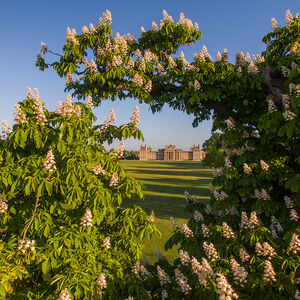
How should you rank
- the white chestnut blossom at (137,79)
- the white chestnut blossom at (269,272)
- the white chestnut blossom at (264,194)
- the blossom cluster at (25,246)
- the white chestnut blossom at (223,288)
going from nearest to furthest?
1. the white chestnut blossom at (223,288)
2. the blossom cluster at (25,246)
3. the white chestnut blossom at (269,272)
4. the white chestnut blossom at (264,194)
5. the white chestnut blossom at (137,79)

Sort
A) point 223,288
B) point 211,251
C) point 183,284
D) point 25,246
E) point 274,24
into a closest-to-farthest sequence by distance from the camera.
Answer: point 223,288
point 25,246
point 183,284
point 211,251
point 274,24

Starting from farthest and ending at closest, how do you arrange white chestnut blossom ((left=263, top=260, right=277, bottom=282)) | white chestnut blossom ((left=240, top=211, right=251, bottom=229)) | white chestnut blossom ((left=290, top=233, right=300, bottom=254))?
white chestnut blossom ((left=240, top=211, right=251, bottom=229)) < white chestnut blossom ((left=290, top=233, right=300, bottom=254)) < white chestnut blossom ((left=263, top=260, right=277, bottom=282))

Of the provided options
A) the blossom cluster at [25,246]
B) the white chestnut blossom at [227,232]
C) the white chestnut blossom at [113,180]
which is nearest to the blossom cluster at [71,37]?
the white chestnut blossom at [113,180]

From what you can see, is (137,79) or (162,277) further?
(137,79)

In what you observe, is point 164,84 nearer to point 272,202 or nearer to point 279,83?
point 279,83

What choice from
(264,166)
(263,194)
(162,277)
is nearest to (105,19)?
(264,166)

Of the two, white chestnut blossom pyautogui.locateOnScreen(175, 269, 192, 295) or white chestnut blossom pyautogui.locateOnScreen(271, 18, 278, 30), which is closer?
white chestnut blossom pyautogui.locateOnScreen(175, 269, 192, 295)

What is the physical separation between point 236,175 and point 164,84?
13.3ft

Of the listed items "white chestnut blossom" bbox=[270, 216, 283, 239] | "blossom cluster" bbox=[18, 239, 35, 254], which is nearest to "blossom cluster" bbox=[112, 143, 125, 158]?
"blossom cluster" bbox=[18, 239, 35, 254]

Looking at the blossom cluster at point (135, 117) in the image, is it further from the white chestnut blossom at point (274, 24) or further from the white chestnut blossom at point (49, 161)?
the white chestnut blossom at point (274, 24)

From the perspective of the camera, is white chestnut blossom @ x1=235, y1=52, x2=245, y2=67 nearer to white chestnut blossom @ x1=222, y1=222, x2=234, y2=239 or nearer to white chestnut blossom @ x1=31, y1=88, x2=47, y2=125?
white chestnut blossom @ x1=222, y1=222, x2=234, y2=239

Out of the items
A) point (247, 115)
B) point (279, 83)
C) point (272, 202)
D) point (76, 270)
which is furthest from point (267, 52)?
point (76, 270)

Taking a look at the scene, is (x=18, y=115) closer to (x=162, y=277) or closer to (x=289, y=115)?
(x=162, y=277)

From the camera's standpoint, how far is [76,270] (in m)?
3.29
